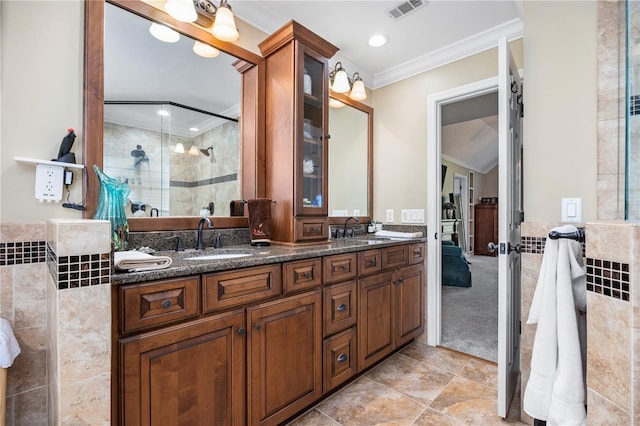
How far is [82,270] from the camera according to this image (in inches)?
33.8

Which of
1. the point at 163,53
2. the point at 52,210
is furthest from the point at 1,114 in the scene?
the point at 163,53

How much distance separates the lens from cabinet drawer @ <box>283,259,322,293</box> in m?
1.48

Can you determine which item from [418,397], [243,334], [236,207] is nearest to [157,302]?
[243,334]

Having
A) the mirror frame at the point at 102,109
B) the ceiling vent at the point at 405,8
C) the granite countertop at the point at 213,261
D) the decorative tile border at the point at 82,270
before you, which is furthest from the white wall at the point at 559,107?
the decorative tile border at the point at 82,270

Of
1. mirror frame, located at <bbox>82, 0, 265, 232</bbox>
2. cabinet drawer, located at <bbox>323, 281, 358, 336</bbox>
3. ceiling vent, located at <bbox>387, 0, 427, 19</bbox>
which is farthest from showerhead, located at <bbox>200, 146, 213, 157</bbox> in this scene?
ceiling vent, located at <bbox>387, 0, 427, 19</bbox>

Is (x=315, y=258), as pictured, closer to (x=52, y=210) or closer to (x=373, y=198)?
(x=52, y=210)

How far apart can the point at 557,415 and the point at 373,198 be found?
2229 millimetres

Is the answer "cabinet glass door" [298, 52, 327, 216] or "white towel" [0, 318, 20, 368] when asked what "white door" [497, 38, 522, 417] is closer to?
"cabinet glass door" [298, 52, 327, 216]

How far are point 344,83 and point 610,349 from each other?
240 cm

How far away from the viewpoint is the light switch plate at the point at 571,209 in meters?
1.46

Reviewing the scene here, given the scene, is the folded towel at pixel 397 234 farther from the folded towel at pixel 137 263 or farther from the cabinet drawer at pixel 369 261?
the folded towel at pixel 137 263

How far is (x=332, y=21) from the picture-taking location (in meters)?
2.20

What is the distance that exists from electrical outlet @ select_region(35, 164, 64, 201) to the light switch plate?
95.0 inches

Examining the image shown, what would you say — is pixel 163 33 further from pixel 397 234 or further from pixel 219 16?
pixel 397 234
